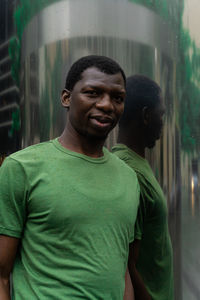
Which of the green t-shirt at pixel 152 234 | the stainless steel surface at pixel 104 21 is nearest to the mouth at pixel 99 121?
the green t-shirt at pixel 152 234

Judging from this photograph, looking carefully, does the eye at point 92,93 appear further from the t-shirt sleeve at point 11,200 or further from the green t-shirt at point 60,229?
the t-shirt sleeve at point 11,200

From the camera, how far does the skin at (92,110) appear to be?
1795 mm

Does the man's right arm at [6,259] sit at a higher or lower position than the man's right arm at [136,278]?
higher

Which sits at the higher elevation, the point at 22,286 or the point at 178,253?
the point at 22,286

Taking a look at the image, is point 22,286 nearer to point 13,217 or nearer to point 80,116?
point 13,217

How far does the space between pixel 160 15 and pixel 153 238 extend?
140 centimetres

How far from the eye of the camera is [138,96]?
96.7 inches

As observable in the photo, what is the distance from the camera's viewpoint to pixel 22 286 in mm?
1677

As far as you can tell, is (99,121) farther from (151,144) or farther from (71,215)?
(151,144)

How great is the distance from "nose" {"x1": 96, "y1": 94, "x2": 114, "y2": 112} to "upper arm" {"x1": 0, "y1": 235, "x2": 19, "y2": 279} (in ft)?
2.28

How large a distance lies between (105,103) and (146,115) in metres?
0.73

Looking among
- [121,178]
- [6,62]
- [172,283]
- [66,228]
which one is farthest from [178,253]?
[6,62]

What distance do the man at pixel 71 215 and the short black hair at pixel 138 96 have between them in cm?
57

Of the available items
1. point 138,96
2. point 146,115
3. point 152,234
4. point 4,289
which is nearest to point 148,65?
point 138,96
